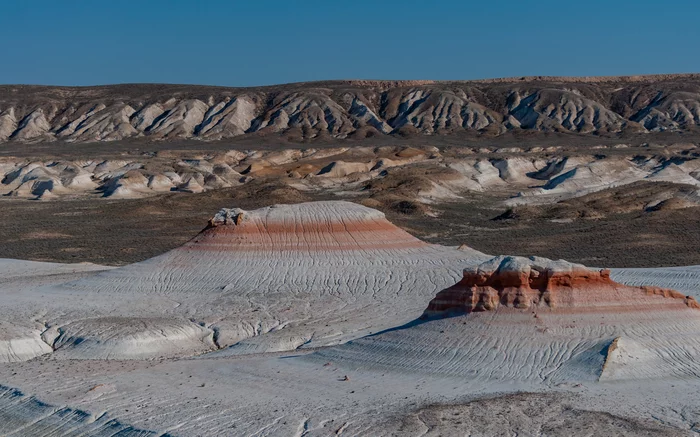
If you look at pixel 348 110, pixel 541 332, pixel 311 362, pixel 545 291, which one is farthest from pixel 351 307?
pixel 348 110

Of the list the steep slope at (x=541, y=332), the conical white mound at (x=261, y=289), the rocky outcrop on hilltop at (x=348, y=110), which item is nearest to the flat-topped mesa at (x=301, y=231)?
the conical white mound at (x=261, y=289)

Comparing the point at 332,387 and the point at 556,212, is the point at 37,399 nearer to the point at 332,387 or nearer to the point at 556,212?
the point at 332,387

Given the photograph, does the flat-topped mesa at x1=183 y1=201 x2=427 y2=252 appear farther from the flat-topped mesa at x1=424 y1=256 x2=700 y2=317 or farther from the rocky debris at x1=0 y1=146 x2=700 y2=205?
the rocky debris at x1=0 y1=146 x2=700 y2=205

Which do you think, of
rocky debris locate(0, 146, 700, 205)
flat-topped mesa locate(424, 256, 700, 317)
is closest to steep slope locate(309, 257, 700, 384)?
flat-topped mesa locate(424, 256, 700, 317)

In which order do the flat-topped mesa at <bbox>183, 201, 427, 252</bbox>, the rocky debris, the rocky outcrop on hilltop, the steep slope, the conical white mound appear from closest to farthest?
the steep slope → the conical white mound → the flat-topped mesa at <bbox>183, 201, 427, 252</bbox> → the rocky debris → the rocky outcrop on hilltop

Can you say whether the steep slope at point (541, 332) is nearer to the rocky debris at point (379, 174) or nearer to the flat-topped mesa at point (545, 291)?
the flat-topped mesa at point (545, 291)

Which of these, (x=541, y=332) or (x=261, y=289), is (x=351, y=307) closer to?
(x=261, y=289)

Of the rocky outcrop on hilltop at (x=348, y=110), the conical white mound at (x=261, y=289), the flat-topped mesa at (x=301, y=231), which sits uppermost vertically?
the rocky outcrop on hilltop at (x=348, y=110)
